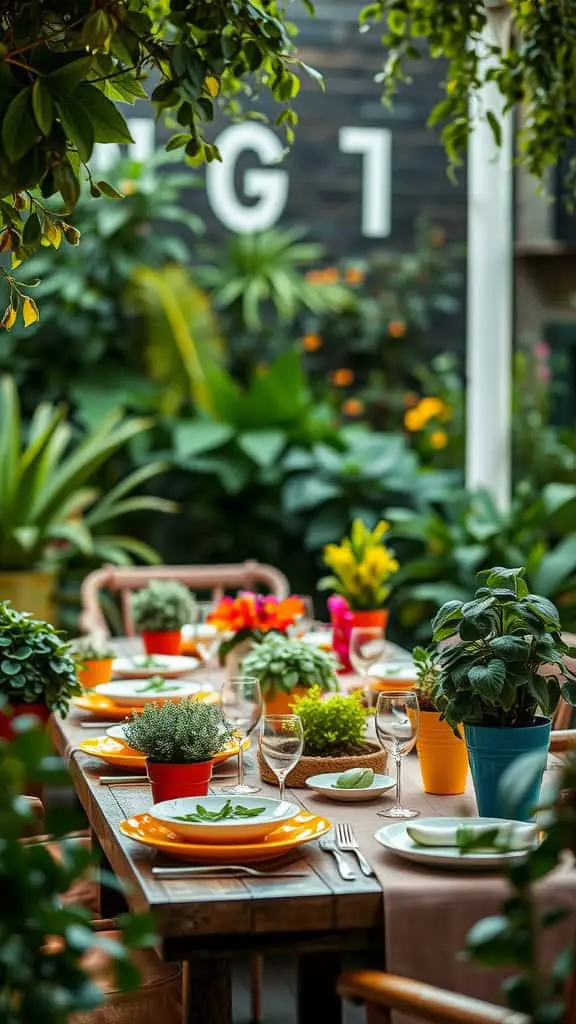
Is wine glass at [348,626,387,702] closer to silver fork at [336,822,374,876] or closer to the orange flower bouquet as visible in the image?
the orange flower bouquet

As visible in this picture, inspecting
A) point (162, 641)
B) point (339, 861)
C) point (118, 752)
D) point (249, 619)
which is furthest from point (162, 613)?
point (339, 861)

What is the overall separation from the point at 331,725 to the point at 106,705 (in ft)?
1.94

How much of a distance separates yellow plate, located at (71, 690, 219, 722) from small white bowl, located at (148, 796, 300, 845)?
0.70 m

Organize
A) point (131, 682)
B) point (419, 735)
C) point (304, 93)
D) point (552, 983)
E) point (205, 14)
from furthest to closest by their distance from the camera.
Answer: point (304, 93)
point (131, 682)
point (419, 735)
point (205, 14)
point (552, 983)

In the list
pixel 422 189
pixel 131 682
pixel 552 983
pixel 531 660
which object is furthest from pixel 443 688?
pixel 422 189

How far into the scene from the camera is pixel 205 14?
1648 mm

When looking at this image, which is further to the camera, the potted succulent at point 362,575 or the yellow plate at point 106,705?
the potted succulent at point 362,575

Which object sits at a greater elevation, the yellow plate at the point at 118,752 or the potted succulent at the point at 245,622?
the potted succulent at the point at 245,622

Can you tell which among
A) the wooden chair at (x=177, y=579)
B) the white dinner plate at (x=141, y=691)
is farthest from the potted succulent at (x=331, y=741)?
the wooden chair at (x=177, y=579)

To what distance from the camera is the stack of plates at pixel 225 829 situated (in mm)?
1611

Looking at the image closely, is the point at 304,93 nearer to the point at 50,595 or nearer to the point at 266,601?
the point at 50,595

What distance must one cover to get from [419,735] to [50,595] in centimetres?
308

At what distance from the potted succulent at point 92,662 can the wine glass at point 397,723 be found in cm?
105

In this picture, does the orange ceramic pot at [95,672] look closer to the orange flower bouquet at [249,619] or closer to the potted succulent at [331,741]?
the orange flower bouquet at [249,619]
